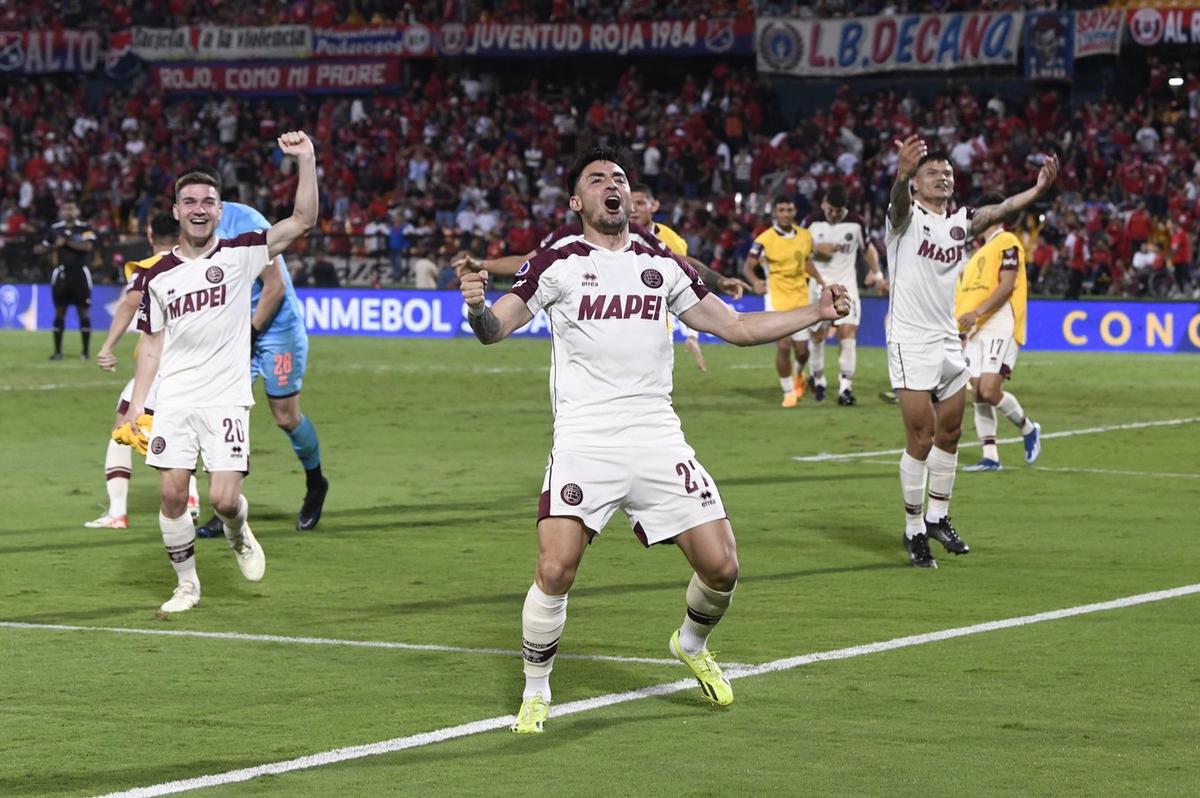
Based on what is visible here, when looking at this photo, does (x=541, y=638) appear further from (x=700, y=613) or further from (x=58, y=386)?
(x=58, y=386)

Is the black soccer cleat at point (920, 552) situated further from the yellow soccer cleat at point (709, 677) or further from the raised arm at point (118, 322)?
the raised arm at point (118, 322)

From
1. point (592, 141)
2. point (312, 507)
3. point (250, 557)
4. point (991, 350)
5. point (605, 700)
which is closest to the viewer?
point (605, 700)

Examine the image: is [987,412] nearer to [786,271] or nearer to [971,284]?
[971,284]

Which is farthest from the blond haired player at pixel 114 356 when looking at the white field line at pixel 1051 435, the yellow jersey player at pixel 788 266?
the yellow jersey player at pixel 788 266

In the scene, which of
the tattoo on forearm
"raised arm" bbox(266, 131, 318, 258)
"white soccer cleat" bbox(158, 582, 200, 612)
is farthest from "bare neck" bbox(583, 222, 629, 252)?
"white soccer cleat" bbox(158, 582, 200, 612)

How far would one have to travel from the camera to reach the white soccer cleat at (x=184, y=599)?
32.7 ft

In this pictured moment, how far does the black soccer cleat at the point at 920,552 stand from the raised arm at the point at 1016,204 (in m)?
2.01

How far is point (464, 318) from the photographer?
35.2 m

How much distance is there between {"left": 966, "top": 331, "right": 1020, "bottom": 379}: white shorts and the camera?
16.7m

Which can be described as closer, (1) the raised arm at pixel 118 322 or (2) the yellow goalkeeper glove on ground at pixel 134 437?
(2) the yellow goalkeeper glove on ground at pixel 134 437

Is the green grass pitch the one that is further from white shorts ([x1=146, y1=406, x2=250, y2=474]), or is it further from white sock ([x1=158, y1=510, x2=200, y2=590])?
white shorts ([x1=146, y1=406, x2=250, y2=474])

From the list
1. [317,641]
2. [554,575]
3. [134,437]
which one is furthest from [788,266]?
[554,575]

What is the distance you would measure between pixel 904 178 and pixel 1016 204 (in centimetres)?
147

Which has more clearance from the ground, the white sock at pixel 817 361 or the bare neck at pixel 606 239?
the bare neck at pixel 606 239
